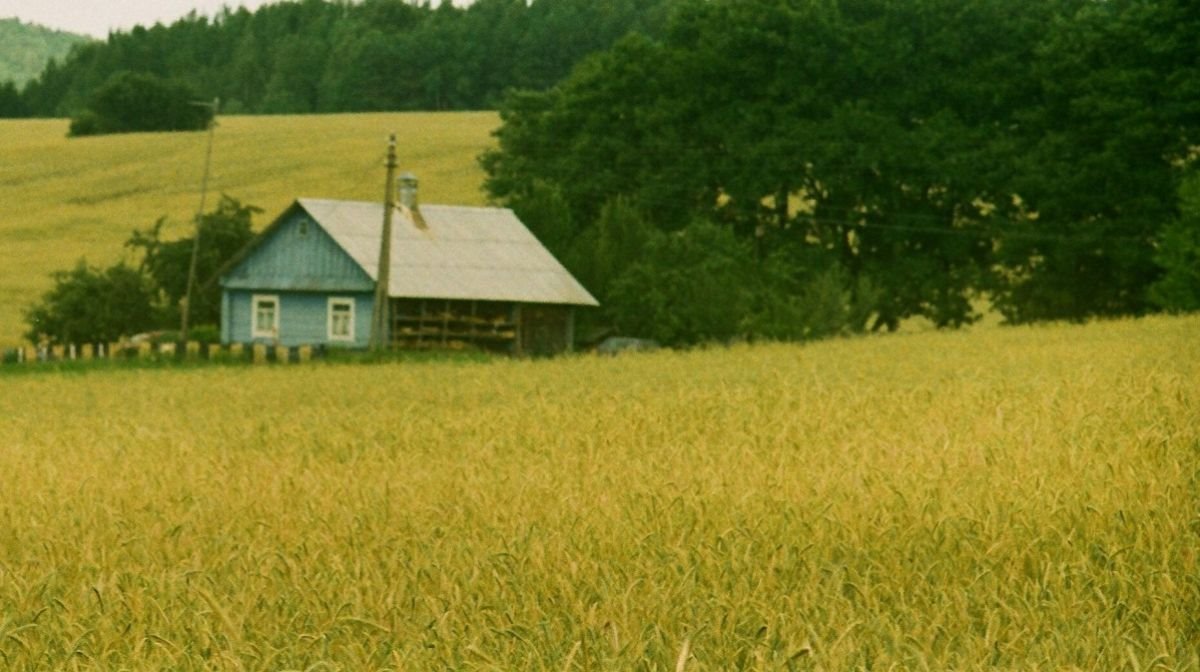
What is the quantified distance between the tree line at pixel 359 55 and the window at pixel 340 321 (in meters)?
70.0

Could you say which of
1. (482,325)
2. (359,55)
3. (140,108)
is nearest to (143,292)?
(482,325)

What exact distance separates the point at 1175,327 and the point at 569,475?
24.1m

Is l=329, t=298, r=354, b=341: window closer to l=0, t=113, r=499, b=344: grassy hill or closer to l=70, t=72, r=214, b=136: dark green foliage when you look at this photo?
l=0, t=113, r=499, b=344: grassy hill

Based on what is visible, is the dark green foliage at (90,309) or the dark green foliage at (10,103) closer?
the dark green foliage at (90,309)

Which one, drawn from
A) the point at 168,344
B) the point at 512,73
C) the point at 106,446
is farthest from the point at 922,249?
the point at 512,73

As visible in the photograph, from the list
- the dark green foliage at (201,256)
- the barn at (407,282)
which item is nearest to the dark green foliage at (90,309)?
the dark green foliage at (201,256)

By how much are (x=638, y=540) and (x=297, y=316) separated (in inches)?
2248

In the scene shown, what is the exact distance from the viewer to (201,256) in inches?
2479

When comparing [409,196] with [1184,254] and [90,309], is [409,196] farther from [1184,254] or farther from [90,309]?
[1184,254]

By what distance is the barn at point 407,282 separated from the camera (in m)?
58.2

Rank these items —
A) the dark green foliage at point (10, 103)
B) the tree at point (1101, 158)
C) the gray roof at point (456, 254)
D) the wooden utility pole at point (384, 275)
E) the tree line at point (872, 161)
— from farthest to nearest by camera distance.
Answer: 1. the dark green foliage at point (10, 103)
2. the gray roof at point (456, 254)
3. the tree at point (1101, 158)
4. the tree line at point (872, 161)
5. the wooden utility pole at point (384, 275)

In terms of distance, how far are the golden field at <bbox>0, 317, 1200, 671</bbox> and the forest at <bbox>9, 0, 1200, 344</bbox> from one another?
35.2 meters

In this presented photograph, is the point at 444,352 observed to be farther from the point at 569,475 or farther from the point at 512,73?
the point at 512,73

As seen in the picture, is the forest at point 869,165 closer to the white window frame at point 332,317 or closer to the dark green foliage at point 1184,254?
the dark green foliage at point 1184,254
